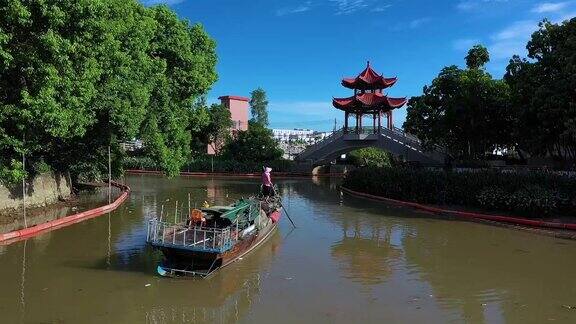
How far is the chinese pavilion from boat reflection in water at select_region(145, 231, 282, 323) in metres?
34.8

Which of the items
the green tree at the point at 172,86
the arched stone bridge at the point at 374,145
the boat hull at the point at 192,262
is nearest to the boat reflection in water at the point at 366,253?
the boat hull at the point at 192,262

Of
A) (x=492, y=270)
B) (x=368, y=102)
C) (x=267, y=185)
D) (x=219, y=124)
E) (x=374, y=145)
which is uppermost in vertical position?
(x=368, y=102)

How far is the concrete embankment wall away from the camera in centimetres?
1823

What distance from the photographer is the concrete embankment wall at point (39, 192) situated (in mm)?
18234

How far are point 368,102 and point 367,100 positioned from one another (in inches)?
14.1

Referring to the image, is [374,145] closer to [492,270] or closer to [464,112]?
[464,112]

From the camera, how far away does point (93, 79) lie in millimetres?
16047

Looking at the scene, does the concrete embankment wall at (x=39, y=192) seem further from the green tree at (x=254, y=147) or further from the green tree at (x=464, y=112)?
→ the green tree at (x=254, y=147)

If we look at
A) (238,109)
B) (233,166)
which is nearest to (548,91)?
(233,166)

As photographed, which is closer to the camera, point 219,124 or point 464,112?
point 464,112

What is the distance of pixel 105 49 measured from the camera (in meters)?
16.4

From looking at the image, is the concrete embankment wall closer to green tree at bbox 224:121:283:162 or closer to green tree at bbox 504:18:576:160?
green tree at bbox 504:18:576:160

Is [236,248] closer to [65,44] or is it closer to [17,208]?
[65,44]

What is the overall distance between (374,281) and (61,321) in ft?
20.2
